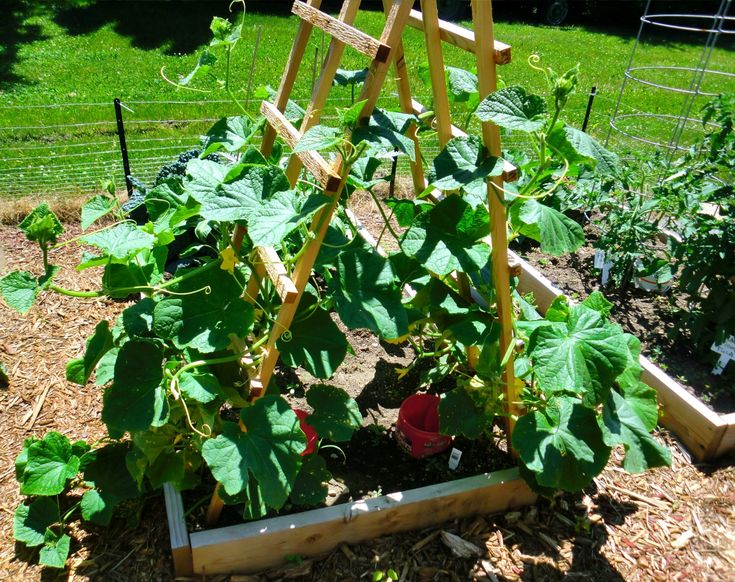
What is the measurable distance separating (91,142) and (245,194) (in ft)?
13.8

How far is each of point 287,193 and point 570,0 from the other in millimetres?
14879

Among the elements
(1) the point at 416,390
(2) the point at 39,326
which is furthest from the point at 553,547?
(2) the point at 39,326

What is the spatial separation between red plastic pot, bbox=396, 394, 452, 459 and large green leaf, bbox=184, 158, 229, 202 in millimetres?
1231

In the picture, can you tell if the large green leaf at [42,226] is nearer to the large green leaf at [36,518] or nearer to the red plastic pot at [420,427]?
the large green leaf at [36,518]

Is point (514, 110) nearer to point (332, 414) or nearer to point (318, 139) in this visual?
point (318, 139)

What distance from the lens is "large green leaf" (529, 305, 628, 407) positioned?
2059 mm

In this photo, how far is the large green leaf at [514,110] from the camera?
6.40ft

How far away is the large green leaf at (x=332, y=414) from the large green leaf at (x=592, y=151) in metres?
1.15

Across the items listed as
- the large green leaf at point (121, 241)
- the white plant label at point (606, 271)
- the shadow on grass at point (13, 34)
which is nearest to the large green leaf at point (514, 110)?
the large green leaf at point (121, 241)

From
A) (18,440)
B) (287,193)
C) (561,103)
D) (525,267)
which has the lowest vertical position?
(18,440)

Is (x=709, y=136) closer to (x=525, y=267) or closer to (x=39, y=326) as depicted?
(x=525, y=267)

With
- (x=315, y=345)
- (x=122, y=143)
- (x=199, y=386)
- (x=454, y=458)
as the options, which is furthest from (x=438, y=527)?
(x=122, y=143)

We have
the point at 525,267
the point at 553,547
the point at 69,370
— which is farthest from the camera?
the point at 525,267

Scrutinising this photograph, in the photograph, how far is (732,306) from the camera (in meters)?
3.20
